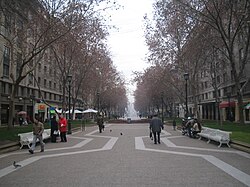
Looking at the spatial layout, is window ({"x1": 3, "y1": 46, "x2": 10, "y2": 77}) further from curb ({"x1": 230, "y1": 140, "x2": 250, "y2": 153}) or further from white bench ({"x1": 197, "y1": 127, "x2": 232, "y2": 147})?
curb ({"x1": 230, "y1": 140, "x2": 250, "y2": 153})

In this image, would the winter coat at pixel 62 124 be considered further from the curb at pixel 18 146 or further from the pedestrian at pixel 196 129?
the pedestrian at pixel 196 129

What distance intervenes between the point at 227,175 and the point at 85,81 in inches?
1633

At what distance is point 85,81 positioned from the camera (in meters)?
47.8

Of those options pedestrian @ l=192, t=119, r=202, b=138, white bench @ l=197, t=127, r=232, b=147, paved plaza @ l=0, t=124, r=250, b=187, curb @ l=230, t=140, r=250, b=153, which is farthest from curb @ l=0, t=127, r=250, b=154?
pedestrian @ l=192, t=119, r=202, b=138

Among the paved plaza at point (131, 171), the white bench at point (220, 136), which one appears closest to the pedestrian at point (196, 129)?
the white bench at point (220, 136)

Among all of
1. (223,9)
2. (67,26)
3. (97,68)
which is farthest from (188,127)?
(97,68)

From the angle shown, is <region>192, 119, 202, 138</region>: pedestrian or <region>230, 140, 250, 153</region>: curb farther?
<region>192, 119, 202, 138</region>: pedestrian

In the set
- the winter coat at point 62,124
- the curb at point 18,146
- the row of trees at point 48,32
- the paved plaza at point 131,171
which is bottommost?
the paved plaza at point 131,171

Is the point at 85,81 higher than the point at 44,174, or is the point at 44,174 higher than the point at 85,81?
the point at 85,81

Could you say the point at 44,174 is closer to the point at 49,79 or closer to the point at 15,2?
the point at 15,2

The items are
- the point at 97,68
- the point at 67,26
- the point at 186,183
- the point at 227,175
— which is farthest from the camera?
the point at 97,68

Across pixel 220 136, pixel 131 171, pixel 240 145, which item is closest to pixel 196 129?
pixel 220 136

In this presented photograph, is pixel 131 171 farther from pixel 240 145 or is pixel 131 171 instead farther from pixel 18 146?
pixel 18 146

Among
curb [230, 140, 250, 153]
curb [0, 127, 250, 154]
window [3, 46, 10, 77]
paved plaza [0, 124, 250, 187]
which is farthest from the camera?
window [3, 46, 10, 77]
